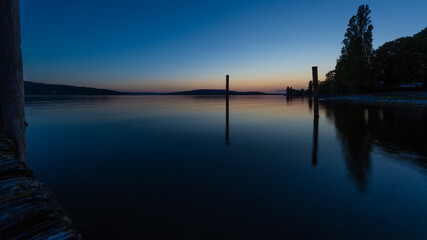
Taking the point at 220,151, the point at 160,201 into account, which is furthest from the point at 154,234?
the point at 220,151

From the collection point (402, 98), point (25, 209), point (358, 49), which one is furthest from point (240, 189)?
point (358, 49)

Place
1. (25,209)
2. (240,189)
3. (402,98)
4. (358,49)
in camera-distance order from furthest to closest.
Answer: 1. (358,49)
2. (402,98)
3. (240,189)
4. (25,209)

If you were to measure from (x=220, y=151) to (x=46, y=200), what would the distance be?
5.59 metres

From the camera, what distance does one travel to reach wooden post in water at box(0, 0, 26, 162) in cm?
225

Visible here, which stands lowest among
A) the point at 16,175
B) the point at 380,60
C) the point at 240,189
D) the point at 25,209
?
the point at 240,189

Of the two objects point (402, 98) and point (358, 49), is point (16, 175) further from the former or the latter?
point (358, 49)

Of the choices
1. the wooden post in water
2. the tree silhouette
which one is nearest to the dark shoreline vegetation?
the tree silhouette

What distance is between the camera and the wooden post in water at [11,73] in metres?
2.25

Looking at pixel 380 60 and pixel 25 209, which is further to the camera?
pixel 380 60

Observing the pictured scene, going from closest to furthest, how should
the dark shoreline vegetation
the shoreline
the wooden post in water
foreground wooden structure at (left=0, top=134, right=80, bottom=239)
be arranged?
foreground wooden structure at (left=0, top=134, right=80, bottom=239)
the wooden post in water
the shoreline
the dark shoreline vegetation

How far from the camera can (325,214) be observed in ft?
10.1

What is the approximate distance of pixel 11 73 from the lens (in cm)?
234

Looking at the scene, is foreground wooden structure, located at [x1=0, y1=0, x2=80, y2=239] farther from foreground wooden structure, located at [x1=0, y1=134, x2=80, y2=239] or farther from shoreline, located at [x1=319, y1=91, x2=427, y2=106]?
shoreline, located at [x1=319, y1=91, x2=427, y2=106]

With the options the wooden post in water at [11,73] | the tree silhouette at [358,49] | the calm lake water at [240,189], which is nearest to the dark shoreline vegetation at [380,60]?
the tree silhouette at [358,49]
